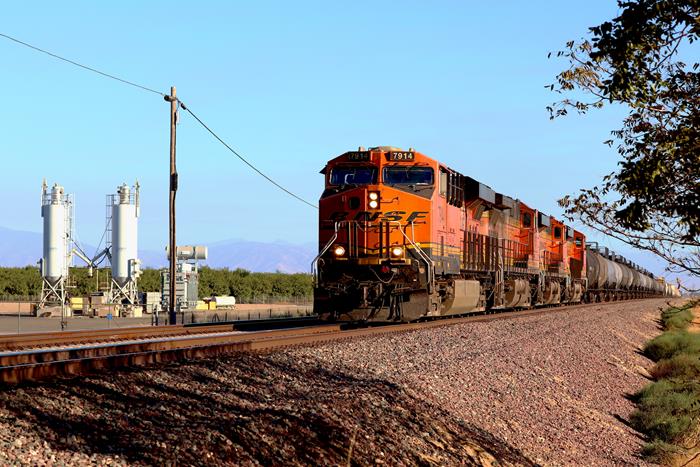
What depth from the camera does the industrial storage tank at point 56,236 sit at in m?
49.4

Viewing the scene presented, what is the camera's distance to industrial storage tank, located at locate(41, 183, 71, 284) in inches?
1944

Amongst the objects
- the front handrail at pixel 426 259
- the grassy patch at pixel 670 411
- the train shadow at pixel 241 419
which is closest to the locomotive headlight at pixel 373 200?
the front handrail at pixel 426 259

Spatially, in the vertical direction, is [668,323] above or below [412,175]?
below

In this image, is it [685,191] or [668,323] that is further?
[668,323]

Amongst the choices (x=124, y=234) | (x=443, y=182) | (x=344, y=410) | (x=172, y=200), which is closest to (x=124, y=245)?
(x=124, y=234)

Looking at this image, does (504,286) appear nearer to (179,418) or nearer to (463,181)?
(463,181)

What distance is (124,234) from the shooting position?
51.4 m

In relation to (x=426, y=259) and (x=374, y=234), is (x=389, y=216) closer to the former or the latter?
(x=374, y=234)

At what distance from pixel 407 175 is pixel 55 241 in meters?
32.9

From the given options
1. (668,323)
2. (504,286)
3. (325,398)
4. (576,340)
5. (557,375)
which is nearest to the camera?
(325,398)

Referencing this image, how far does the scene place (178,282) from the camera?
1837 inches

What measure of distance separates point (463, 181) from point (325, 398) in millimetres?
16411

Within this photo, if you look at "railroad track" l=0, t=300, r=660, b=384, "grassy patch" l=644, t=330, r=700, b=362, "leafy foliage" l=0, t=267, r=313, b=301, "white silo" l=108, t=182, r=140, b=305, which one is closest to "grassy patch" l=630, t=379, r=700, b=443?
"railroad track" l=0, t=300, r=660, b=384

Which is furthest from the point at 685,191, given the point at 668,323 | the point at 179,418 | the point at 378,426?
the point at 668,323
